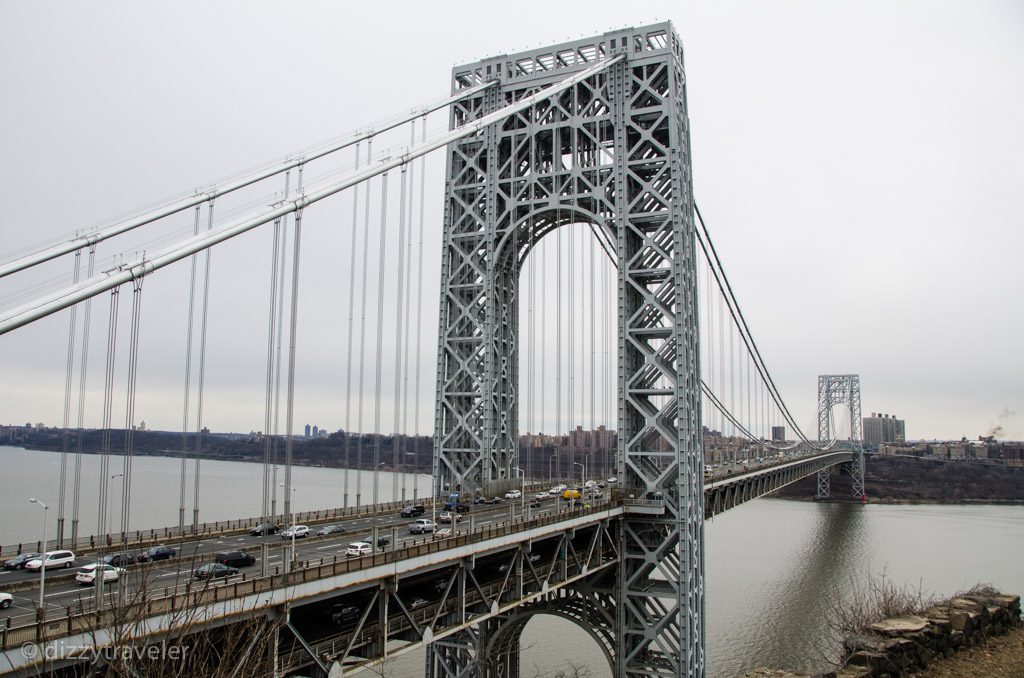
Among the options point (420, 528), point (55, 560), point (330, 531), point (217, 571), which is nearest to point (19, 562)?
point (55, 560)

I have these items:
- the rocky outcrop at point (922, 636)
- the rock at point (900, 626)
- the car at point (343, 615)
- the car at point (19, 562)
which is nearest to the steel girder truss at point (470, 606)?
the car at point (343, 615)

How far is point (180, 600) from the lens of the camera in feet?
42.4

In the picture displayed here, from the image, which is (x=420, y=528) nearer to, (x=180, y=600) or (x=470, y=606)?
(x=470, y=606)

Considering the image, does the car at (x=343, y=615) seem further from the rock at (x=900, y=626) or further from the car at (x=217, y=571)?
the rock at (x=900, y=626)

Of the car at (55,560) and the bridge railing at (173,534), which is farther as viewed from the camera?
the bridge railing at (173,534)

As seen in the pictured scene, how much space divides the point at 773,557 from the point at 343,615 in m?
59.6

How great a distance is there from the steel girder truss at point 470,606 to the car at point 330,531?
327 cm

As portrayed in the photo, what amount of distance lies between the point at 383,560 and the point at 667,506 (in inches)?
651

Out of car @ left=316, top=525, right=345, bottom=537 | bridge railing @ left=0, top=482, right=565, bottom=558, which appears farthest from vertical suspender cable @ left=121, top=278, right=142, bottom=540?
car @ left=316, top=525, right=345, bottom=537

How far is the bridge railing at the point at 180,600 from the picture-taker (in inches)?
440

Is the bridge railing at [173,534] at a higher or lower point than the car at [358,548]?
Result: lower

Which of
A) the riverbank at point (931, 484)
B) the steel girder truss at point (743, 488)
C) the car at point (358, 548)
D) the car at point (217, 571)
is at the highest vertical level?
the car at point (217, 571)

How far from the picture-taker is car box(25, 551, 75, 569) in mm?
17969

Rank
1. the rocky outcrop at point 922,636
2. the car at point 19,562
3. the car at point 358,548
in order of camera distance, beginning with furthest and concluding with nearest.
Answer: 1. the car at point 358,548
2. the car at point 19,562
3. the rocky outcrop at point 922,636
